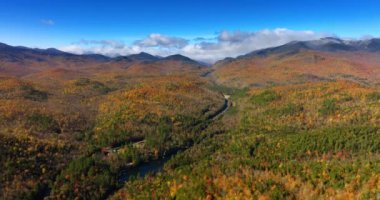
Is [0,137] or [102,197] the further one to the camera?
[0,137]

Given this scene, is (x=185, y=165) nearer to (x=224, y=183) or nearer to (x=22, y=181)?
(x=224, y=183)

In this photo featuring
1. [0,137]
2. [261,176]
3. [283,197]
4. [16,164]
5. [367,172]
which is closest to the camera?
[283,197]

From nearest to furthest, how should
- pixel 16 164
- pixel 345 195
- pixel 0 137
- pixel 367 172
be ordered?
pixel 345 195 < pixel 367 172 < pixel 16 164 < pixel 0 137

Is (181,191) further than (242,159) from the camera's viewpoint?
No

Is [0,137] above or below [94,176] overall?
above

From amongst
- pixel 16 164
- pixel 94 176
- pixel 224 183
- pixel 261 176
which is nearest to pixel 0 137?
pixel 16 164

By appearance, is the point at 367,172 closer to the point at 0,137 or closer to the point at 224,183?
the point at 224,183

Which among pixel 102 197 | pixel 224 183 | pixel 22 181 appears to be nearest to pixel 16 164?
pixel 22 181

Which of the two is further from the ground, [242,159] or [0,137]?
[0,137]

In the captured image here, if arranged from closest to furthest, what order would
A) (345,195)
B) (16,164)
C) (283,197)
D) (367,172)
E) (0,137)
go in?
(345,195), (283,197), (367,172), (16,164), (0,137)
